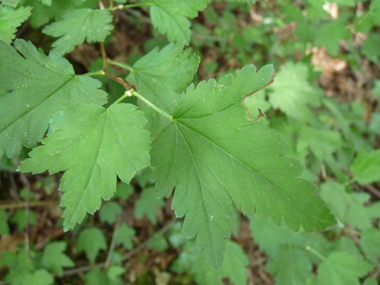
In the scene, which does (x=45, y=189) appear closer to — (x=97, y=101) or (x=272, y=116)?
(x=97, y=101)

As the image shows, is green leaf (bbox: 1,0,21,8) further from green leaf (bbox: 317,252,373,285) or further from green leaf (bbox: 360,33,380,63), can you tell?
green leaf (bbox: 360,33,380,63)

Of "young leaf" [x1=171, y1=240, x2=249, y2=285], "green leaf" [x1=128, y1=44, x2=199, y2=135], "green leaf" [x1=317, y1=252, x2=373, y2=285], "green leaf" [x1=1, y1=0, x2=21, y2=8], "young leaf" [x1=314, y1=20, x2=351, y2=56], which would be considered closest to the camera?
"green leaf" [x1=1, y1=0, x2=21, y2=8]

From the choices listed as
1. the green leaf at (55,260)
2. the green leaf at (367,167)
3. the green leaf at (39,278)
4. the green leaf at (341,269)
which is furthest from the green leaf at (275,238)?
A: the green leaf at (39,278)

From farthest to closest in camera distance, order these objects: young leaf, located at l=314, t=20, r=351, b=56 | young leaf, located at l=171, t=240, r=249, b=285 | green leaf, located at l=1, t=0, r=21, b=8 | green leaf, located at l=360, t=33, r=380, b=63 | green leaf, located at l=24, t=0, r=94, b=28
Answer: green leaf, located at l=360, t=33, r=380, b=63
young leaf, located at l=314, t=20, r=351, b=56
young leaf, located at l=171, t=240, r=249, b=285
green leaf, located at l=24, t=0, r=94, b=28
green leaf, located at l=1, t=0, r=21, b=8

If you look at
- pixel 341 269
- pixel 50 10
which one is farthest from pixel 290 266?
pixel 50 10

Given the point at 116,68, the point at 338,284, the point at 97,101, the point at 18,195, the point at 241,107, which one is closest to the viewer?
the point at 241,107

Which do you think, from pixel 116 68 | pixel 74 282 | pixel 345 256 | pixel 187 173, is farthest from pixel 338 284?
pixel 116 68

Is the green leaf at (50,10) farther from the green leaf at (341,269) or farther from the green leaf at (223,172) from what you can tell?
the green leaf at (341,269)

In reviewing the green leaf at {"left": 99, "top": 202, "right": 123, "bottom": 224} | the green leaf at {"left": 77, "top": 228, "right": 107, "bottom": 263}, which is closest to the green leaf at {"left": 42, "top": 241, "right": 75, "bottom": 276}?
the green leaf at {"left": 77, "top": 228, "right": 107, "bottom": 263}
